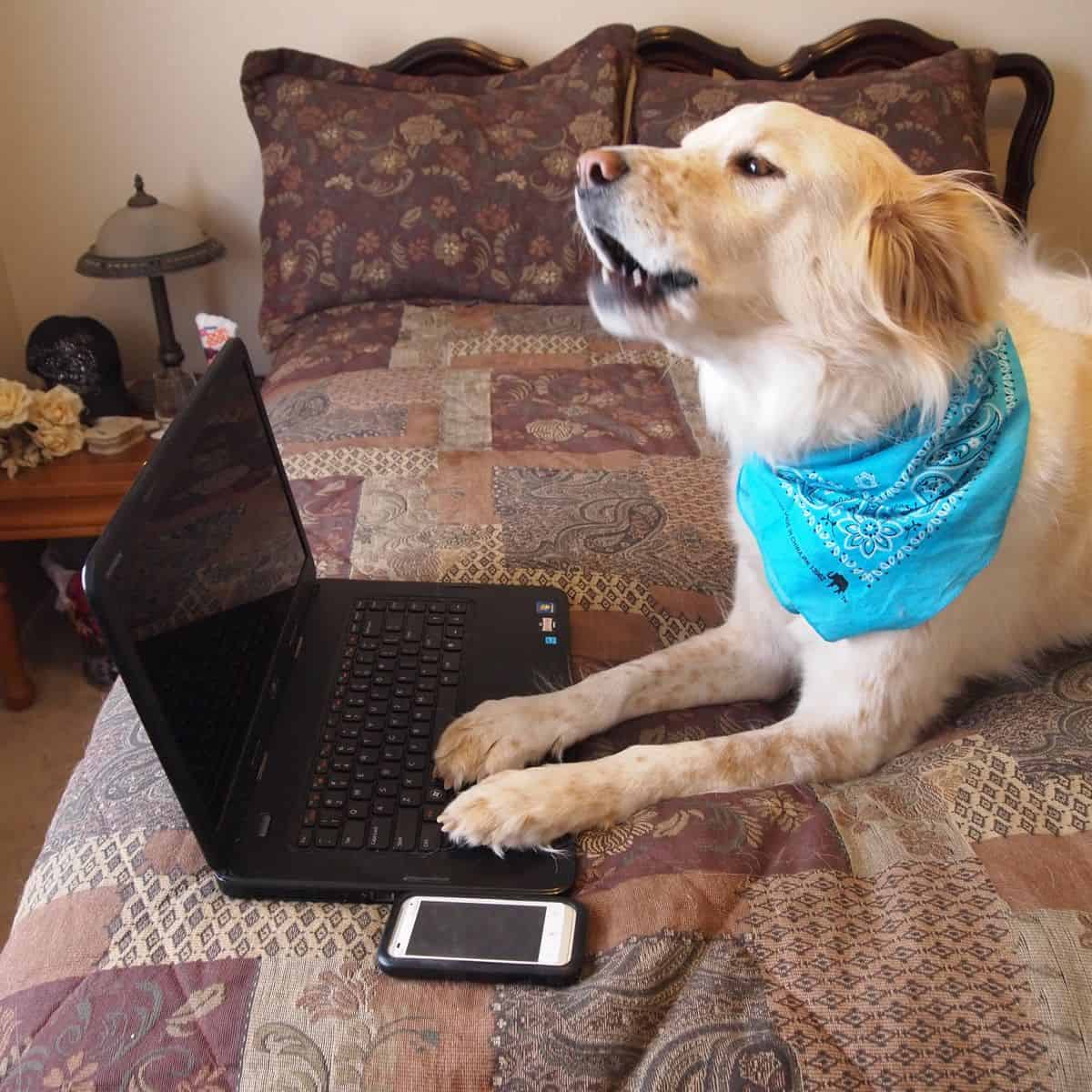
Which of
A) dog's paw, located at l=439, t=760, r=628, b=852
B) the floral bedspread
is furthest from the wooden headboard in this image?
dog's paw, located at l=439, t=760, r=628, b=852

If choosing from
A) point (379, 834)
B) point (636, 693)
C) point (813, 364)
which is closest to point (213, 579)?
point (379, 834)

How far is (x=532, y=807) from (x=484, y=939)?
155 millimetres

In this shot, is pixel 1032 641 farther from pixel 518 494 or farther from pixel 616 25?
pixel 616 25

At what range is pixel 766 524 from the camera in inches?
44.8

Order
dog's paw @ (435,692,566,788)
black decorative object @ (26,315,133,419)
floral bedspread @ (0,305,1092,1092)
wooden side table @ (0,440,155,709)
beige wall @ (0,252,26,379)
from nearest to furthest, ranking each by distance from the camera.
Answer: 1. floral bedspread @ (0,305,1092,1092)
2. dog's paw @ (435,692,566,788)
3. wooden side table @ (0,440,155,709)
4. black decorative object @ (26,315,133,419)
5. beige wall @ (0,252,26,379)

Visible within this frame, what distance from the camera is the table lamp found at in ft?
7.52

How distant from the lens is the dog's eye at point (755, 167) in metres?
1.01

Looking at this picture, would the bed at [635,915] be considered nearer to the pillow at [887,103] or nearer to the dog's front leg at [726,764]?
the dog's front leg at [726,764]

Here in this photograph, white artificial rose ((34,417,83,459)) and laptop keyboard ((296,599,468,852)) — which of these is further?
white artificial rose ((34,417,83,459))

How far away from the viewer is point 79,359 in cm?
243

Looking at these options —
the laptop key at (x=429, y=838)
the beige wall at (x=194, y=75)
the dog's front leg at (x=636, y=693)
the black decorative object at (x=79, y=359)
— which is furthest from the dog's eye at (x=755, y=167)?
the black decorative object at (x=79, y=359)

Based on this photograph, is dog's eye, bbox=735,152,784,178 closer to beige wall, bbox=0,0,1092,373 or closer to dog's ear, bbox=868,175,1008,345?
dog's ear, bbox=868,175,1008,345

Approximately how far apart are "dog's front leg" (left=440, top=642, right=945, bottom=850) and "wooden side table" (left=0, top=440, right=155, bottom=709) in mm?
1459

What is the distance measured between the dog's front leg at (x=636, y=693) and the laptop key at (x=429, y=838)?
0.07 metres
